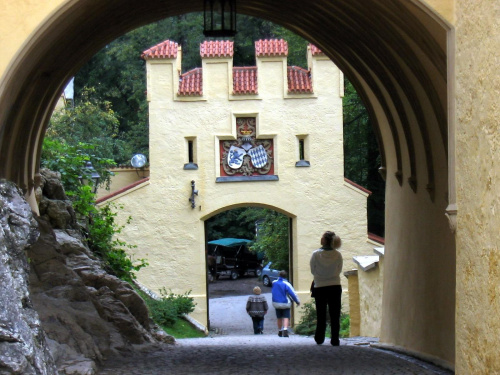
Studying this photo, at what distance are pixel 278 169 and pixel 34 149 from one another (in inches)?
571

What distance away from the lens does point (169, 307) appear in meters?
23.4

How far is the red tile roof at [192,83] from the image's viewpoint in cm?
2611

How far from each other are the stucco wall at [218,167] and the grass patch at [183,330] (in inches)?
97.3

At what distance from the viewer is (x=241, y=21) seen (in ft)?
123

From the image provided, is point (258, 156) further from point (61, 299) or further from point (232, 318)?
point (61, 299)

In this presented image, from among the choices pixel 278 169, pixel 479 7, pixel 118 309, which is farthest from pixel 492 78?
pixel 278 169

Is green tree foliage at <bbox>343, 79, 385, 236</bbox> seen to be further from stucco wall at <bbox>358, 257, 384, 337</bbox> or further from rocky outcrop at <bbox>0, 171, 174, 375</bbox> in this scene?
rocky outcrop at <bbox>0, 171, 174, 375</bbox>

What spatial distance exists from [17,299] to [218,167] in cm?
1933

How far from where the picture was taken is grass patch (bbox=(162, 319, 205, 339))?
73.2ft

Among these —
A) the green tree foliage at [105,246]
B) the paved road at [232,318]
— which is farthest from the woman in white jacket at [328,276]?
the paved road at [232,318]

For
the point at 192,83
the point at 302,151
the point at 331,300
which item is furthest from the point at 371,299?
the point at 192,83

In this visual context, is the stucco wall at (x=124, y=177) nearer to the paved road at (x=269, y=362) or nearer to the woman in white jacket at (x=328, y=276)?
the paved road at (x=269, y=362)

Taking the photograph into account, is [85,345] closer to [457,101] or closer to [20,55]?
[20,55]

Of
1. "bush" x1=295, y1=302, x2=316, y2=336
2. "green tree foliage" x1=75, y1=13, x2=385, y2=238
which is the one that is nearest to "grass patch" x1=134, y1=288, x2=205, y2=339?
"bush" x1=295, y1=302, x2=316, y2=336
